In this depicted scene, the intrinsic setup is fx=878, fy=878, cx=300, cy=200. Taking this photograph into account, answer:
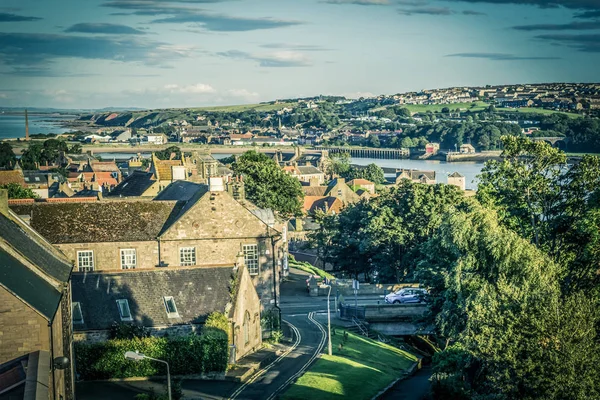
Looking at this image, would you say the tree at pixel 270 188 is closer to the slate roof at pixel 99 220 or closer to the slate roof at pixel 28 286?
the slate roof at pixel 99 220

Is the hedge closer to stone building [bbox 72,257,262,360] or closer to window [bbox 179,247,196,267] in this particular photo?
stone building [bbox 72,257,262,360]

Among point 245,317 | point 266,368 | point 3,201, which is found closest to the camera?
point 3,201

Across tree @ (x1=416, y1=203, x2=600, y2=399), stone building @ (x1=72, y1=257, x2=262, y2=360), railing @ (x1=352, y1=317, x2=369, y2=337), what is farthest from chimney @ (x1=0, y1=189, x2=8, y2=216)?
railing @ (x1=352, y1=317, x2=369, y2=337)

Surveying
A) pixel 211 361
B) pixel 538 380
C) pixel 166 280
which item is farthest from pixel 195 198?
pixel 538 380

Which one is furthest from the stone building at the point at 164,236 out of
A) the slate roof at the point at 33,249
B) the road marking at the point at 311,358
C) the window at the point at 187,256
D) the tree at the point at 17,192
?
the tree at the point at 17,192

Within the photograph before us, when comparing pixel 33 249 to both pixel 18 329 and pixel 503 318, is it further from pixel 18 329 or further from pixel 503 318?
pixel 503 318

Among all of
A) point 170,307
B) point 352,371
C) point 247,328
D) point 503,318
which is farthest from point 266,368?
point 503,318

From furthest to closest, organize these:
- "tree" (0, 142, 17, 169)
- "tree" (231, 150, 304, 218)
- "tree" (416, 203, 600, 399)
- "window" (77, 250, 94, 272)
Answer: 1. "tree" (0, 142, 17, 169)
2. "tree" (231, 150, 304, 218)
3. "window" (77, 250, 94, 272)
4. "tree" (416, 203, 600, 399)
